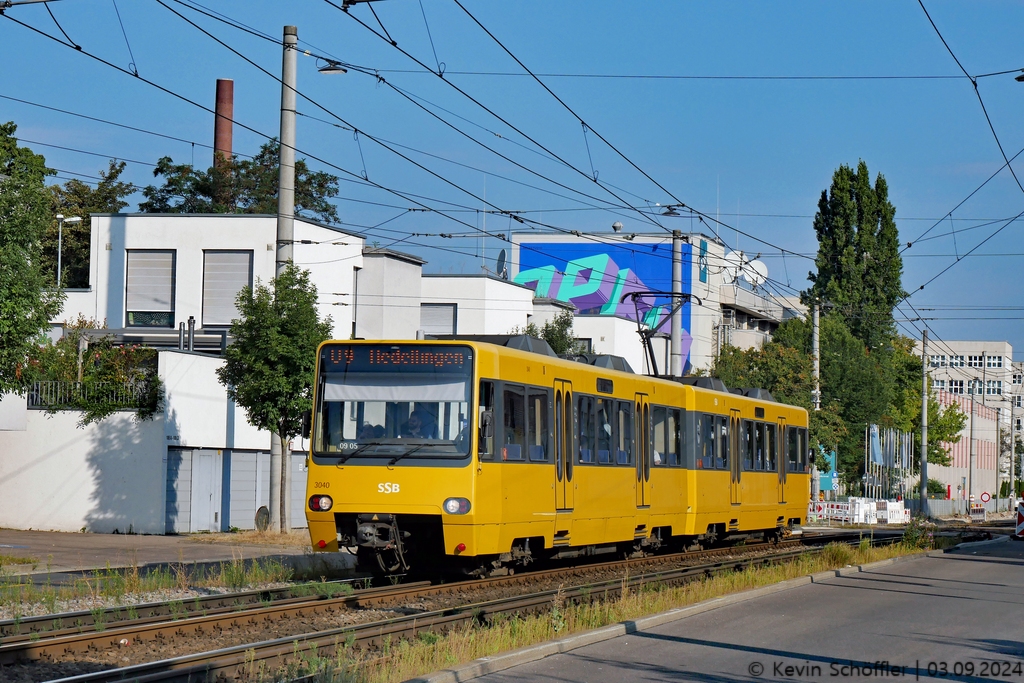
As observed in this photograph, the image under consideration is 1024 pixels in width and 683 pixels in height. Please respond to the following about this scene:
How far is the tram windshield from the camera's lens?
16422 mm

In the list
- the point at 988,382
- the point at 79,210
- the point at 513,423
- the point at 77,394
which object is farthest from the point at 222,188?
the point at 988,382

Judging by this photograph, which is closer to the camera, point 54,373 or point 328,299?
point 54,373

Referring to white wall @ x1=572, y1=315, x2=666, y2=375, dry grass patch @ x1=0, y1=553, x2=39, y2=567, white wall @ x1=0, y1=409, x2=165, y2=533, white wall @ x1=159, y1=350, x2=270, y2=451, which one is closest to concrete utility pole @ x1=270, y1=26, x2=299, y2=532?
white wall @ x1=159, y1=350, x2=270, y2=451

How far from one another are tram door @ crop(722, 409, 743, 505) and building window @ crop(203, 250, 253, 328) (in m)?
19.8

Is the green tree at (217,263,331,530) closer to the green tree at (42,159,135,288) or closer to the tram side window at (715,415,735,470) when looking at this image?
the tram side window at (715,415,735,470)

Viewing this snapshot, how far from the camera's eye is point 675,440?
78.4ft

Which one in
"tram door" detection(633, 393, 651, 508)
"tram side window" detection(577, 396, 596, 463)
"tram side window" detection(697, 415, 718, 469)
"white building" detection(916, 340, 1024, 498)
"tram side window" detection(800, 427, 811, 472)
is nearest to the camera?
"tram side window" detection(577, 396, 596, 463)

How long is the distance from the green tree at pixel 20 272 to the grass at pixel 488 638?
10498 mm

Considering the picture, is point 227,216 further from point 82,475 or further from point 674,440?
point 674,440

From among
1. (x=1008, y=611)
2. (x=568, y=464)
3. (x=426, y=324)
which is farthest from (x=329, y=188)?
(x=1008, y=611)

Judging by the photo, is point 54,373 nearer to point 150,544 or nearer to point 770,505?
point 150,544

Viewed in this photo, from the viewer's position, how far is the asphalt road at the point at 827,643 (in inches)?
409

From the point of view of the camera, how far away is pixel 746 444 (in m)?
28.1

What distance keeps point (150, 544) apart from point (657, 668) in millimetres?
17124
